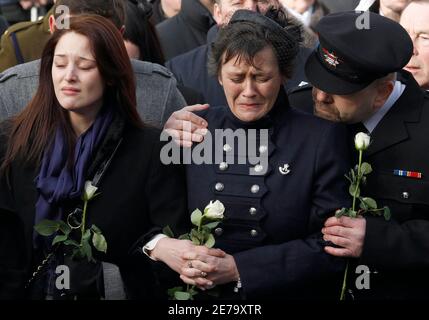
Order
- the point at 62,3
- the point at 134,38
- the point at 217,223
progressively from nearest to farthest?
the point at 217,223, the point at 62,3, the point at 134,38

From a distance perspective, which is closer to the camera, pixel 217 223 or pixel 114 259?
pixel 217 223

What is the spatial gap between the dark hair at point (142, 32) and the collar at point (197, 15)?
1.01 meters

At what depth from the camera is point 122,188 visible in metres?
4.25

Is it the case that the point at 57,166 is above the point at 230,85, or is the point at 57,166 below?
below

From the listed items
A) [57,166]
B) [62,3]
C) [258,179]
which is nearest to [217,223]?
[258,179]

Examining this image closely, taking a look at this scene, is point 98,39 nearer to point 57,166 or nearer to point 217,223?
point 57,166

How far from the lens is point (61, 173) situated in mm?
4156

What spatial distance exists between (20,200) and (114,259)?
1.40 feet

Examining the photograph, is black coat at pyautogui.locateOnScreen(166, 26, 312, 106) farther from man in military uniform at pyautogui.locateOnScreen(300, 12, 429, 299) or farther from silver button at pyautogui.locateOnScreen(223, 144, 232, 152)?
silver button at pyautogui.locateOnScreen(223, 144, 232, 152)

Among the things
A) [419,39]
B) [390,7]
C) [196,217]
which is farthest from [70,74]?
[390,7]

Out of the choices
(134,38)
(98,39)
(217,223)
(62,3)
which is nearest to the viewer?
(217,223)

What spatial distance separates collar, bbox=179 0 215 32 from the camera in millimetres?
6582

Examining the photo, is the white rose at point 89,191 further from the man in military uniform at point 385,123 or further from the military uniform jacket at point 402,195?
the military uniform jacket at point 402,195
